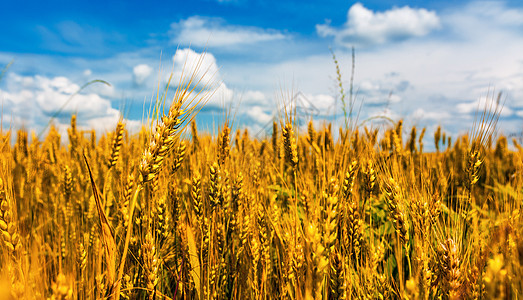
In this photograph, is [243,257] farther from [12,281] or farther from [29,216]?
[29,216]

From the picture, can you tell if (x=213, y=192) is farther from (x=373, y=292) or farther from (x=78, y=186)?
(x=78, y=186)

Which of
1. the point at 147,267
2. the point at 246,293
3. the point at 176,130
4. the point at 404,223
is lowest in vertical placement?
the point at 246,293

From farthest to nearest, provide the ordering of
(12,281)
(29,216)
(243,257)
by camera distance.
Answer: (29,216) → (243,257) → (12,281)

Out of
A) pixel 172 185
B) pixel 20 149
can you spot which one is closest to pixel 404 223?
pixel 172 185

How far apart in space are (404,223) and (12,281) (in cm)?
153

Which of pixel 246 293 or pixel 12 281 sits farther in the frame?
pixel 246 293

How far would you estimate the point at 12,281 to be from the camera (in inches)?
44.9

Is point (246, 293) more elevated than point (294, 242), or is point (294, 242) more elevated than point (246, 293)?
point (294, 242)

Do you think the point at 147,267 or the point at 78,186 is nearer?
the point at 147,267

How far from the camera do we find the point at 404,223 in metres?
1.41

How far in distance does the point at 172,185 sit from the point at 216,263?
22.1 inches

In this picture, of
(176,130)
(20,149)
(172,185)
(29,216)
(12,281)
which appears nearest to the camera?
(12,281)

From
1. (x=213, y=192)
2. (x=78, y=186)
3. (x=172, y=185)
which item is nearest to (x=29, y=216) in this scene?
(x=78, y=186)

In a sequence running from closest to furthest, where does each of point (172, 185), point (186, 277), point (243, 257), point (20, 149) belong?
point (186, 277)
point (243, 257)
point (172, 185)
point (20, 149)
